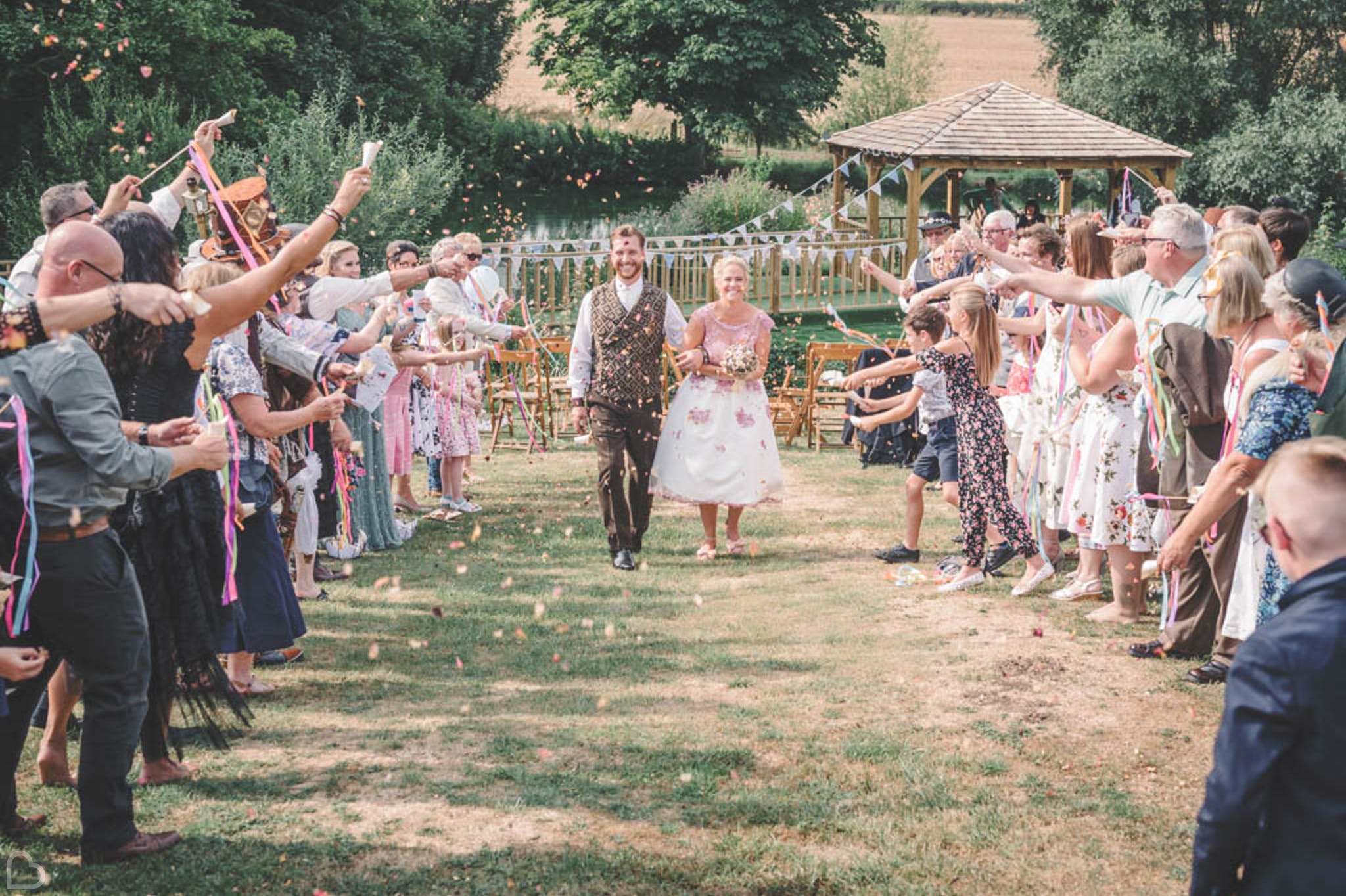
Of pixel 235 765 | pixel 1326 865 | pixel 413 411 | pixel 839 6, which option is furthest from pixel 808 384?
pixel 839 6

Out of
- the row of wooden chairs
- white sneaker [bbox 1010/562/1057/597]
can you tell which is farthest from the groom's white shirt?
the row of wooden chairs

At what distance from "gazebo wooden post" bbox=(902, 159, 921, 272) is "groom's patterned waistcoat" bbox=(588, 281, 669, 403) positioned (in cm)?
1507

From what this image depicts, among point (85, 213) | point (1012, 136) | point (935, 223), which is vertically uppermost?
point (1012, 136)

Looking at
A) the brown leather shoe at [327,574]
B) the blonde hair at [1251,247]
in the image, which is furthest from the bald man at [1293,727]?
the brown leather shoe at [327,574]

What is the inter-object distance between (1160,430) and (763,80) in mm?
34095

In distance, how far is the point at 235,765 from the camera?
5.05m

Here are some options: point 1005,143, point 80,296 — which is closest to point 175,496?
point 80,296

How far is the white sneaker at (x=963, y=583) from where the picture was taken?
762cm

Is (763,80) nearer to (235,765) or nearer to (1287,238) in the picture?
(1287,238)

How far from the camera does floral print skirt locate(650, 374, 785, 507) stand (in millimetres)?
8602

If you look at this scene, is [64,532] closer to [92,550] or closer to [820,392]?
[92,550]

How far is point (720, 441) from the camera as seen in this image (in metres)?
8.62

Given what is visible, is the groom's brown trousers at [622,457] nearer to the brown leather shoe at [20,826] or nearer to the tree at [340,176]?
the brown leather shoe at [20,826]

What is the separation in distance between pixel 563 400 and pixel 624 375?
6970 millimetres
